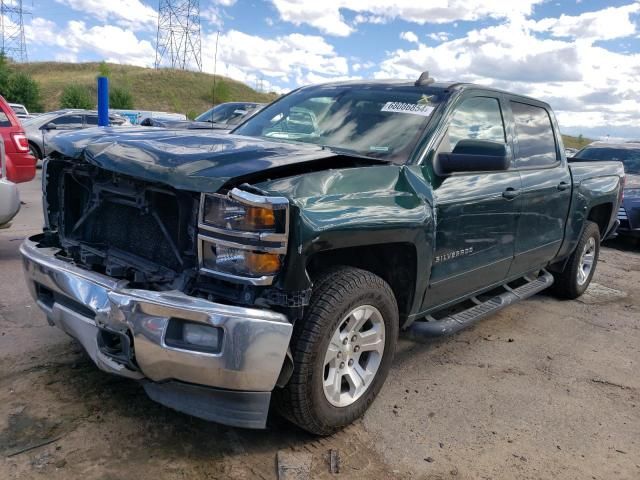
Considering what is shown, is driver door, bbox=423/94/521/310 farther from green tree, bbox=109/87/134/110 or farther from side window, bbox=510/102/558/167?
green tree, bbox=109/87/134/110

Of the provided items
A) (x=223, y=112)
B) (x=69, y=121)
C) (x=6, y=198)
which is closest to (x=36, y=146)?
(x=69, y=121)

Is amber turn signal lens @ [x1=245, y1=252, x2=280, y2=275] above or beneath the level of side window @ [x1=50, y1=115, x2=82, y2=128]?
above

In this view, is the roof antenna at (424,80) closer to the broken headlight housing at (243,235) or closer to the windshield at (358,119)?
the windshield at (358,119)

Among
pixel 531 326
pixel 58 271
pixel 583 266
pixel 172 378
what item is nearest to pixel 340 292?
pixel 172 378

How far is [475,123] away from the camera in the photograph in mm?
3910

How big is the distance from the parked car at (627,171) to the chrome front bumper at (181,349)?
24.8 feet

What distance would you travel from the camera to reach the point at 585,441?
3.11m

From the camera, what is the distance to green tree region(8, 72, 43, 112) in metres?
49.3

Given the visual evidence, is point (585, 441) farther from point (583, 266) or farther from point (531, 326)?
point (583, 266)

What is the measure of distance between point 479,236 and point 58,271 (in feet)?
8.26

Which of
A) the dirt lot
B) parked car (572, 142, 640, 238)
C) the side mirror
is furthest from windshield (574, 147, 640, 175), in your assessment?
the side mirror

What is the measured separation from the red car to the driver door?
7015mm

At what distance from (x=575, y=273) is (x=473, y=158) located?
302 centimetres

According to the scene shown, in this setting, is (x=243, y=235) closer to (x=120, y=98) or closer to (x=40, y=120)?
(x=40, y=120)
